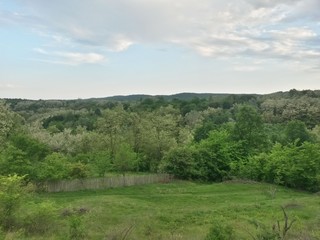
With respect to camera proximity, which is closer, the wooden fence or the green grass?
the green grass

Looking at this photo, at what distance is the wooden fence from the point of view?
1722 inches

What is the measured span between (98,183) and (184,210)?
16.6m

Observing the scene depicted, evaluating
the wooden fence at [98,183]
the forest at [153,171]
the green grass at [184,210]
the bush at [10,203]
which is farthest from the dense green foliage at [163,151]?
the bush at [10,203]

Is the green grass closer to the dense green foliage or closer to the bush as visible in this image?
the bush

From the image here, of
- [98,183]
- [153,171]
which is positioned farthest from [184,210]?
[153,171]

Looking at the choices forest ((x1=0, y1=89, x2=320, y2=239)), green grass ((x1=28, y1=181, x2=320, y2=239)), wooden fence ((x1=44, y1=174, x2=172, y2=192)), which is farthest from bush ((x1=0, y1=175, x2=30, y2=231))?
wooden fence ((x1=44, y1=174, x2=172, y2=192))

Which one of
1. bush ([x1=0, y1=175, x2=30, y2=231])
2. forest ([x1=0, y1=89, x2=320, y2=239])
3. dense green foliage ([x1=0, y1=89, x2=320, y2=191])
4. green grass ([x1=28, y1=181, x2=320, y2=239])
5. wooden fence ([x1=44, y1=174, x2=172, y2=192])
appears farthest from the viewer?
wooden fence ([x1=44, y1=174, x2=172, y2=192])

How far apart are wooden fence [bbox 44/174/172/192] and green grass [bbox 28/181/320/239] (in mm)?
1501

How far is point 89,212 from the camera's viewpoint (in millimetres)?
30172

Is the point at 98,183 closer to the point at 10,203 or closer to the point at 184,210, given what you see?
the point at 184,210

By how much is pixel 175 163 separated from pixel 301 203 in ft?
70.2

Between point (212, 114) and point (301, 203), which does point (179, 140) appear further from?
point (212, 114)

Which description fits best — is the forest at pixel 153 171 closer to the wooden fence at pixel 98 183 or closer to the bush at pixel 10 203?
the bush at pixel 10 203

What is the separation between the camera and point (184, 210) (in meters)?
32.2
